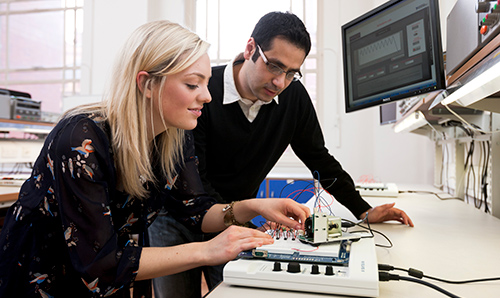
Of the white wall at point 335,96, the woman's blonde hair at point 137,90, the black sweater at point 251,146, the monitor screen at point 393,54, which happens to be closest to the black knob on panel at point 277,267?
the woman's blonde hair at point 137,90

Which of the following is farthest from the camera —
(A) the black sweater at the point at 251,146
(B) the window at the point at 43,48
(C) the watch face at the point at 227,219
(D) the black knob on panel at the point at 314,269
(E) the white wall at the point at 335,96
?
(B) the window at the point at 43,48

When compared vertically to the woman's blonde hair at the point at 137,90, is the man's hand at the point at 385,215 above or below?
below

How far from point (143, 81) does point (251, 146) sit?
66 cm

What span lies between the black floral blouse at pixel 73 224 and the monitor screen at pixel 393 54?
0.83 metres

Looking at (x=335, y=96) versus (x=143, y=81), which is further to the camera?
(x=335, y=96)

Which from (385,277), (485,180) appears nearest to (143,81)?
(385,277)

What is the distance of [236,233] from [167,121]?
33cm

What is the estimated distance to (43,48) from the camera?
5.05 metres

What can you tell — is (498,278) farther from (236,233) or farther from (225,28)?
(225,28)

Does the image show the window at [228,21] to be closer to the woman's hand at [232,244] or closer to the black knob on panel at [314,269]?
the woman's hand at [232,244]

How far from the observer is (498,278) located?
29.7 inches

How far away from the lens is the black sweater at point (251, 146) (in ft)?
4.72

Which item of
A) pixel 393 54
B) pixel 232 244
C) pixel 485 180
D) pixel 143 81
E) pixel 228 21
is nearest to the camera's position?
pixel 232 244

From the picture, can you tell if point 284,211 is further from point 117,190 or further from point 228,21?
point 228,21
